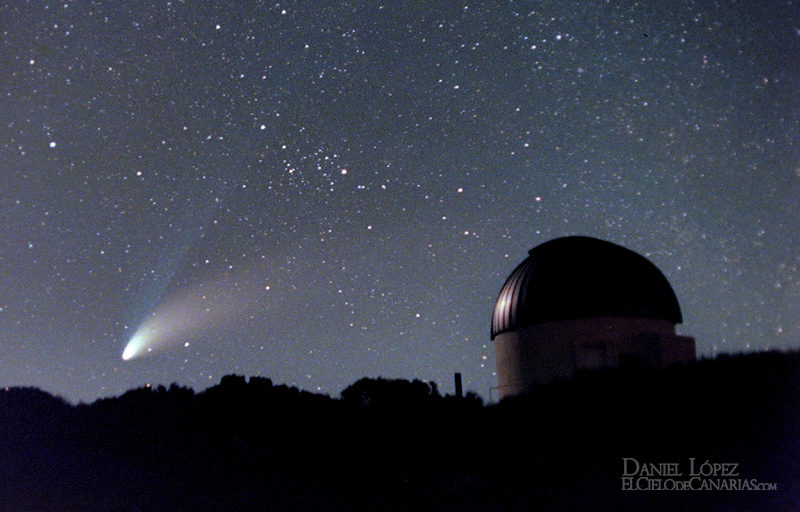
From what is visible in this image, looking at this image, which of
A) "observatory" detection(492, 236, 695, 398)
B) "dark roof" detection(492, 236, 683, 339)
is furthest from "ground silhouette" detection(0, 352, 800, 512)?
"dark roof" detection(492, 236, 683, 339)

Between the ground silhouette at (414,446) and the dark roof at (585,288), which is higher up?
the dark roof at (585,288)

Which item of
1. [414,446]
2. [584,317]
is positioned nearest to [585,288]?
[584,317]

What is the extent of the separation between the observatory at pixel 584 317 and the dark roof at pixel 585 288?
3 centimetres

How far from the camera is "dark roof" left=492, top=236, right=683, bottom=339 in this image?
17.9 meters

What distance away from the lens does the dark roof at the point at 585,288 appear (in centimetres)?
1786

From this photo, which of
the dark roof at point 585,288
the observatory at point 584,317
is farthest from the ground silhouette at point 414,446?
the dark roof at point 585,288

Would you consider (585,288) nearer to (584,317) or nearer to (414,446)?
(584,317)

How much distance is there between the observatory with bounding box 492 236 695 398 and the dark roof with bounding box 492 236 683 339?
0.08ft

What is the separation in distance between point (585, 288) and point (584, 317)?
80 centimetres

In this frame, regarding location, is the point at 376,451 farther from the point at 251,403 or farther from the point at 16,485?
the point at 16,485

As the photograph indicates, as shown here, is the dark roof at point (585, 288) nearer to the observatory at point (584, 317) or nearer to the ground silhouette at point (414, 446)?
the observatory at point (584, 317)

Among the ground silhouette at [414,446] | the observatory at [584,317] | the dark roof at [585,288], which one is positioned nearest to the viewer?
the ground silhouette at [414,446]

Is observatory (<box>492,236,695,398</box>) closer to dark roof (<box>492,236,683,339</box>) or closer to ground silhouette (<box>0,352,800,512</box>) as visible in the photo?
dark roof (<box>492,236,683,339</box>)

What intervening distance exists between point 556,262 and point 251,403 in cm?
880
